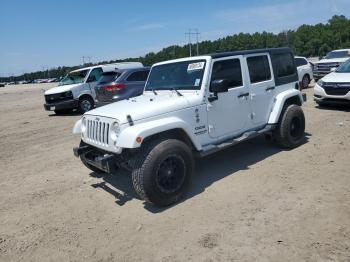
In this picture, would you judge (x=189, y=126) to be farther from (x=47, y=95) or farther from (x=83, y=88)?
(x=47, y=95)

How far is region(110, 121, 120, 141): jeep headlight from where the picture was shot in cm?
470

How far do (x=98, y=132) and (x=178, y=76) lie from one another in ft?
5.55

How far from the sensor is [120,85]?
38.1ft

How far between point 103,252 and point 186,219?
3.66ft

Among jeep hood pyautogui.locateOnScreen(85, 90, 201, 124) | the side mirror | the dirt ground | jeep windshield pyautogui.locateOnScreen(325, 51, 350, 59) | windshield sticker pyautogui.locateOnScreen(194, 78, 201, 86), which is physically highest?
jeep windshield pyautogui.locateOnScreen(325, 51, 350, 59)

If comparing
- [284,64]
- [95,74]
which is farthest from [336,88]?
[95,74]

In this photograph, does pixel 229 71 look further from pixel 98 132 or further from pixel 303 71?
pixel 303 71

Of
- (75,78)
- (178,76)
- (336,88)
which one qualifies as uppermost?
(75,78)

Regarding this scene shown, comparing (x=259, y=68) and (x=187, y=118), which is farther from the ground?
(x=259, y=68)

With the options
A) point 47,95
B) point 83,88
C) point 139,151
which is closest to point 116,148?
point 139,151

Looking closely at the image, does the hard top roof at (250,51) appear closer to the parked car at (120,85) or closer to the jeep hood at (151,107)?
the jeep hood at (151,107)

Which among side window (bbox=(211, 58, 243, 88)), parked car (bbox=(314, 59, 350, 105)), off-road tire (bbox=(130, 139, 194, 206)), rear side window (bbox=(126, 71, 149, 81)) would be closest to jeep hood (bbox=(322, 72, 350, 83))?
parked car (bbox=(314, 59, 350, 105))

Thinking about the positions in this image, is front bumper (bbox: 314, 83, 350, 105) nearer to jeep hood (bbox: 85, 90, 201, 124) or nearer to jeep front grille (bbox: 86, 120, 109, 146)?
jeep hood (bbox: 85, 90, 201, 124)

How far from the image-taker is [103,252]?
384 centimetres
